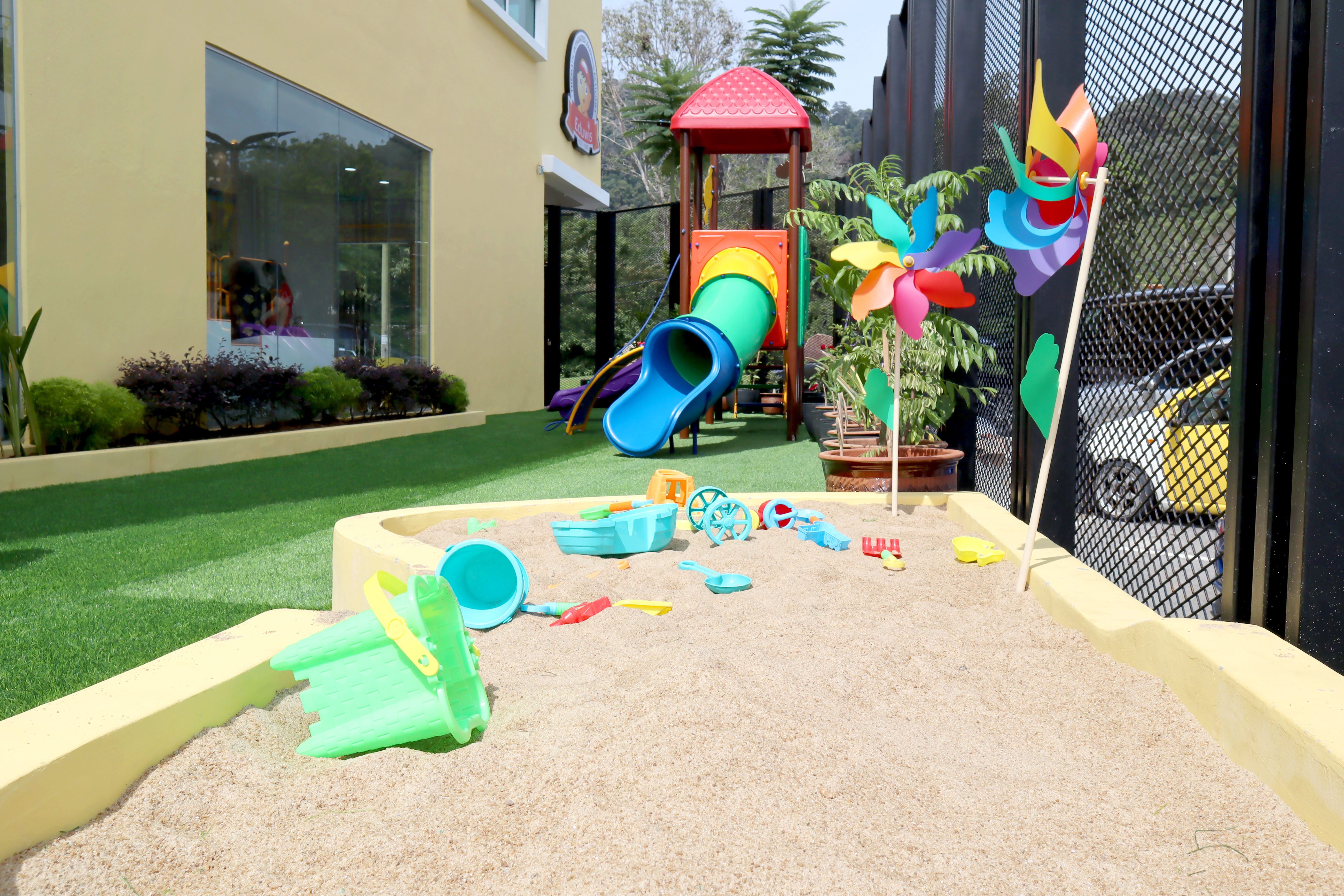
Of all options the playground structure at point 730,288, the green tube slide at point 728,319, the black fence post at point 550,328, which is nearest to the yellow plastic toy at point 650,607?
the playground structure at point 730,288

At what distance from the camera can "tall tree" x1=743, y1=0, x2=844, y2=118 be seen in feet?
75.9

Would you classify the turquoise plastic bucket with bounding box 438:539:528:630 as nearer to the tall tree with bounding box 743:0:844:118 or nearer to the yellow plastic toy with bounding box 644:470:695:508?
the yellow plastic toy with bounding box 644:470:695:508

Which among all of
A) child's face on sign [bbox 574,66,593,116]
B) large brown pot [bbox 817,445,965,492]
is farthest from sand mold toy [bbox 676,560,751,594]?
child's face on sign [bbox 574,66,593,116]

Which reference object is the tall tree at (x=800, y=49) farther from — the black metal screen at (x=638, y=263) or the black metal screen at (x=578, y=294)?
the black metal screen at (x=578, y=294)

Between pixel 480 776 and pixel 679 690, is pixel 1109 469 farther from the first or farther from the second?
pixel 480 776

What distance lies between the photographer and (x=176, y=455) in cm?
610

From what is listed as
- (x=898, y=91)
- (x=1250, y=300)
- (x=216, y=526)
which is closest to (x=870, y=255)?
(x=1250, y=300)

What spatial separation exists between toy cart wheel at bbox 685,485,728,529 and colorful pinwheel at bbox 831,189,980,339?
0.85 meters

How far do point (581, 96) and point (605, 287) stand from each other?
5.00 metres

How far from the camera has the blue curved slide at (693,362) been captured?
23.0 ft

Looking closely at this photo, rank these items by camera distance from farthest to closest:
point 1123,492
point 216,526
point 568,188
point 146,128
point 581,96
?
point 581,96 → point 568,188 → point 146,128 → point 216,526 → point 1123,492

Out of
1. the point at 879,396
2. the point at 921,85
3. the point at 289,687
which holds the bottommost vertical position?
the point at 289,687

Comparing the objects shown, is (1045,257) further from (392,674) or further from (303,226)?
(303,226)

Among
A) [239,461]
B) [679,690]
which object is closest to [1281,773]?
[679,690]
